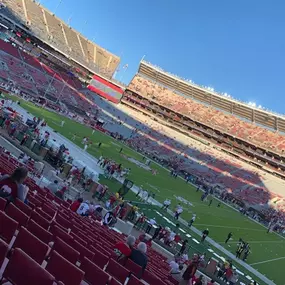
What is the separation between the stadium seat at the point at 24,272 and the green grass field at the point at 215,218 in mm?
26828

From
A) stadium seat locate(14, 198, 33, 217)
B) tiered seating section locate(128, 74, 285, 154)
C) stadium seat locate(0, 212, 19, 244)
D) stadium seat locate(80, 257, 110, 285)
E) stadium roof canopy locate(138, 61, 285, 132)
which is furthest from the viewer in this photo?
stadium roof canopy locate(138, 61, 285, 132)

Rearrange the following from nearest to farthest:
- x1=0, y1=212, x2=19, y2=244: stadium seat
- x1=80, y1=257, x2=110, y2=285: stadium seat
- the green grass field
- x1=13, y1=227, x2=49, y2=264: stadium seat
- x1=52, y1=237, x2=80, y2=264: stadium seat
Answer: x1=13, y1=227, x2=49, y2=264: stadium seat
x1=0, y1=212, x2=19, y2=244: stadium seat
x1=80, y1=257, x2=110, y2=285: stadium seat
x1=52, y1=237, x2=80, y2=264: stadium seat
the green grass field

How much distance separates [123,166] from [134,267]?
3616 centimetres

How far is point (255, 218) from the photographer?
53281mm

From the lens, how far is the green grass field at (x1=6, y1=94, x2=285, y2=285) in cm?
3309

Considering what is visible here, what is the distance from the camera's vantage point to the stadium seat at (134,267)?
27.7 feet

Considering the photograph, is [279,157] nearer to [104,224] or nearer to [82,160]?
[82,160]

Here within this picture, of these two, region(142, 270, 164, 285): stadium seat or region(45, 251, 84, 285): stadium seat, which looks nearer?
region(45, 251, 84, 285): stadium seat

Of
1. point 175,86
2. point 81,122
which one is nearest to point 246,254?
point 81,122

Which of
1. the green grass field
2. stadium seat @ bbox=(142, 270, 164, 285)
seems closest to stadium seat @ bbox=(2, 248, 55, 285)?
stadium seat @ bbox=(142, 270, 164, 285)

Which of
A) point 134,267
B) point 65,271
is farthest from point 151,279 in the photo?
point 65,271

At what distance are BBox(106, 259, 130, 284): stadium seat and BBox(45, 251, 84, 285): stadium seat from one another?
2303 millimetres

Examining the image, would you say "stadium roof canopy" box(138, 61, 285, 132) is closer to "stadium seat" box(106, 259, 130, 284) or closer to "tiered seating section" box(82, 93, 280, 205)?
"tiered seating section" box(82, 93, 280, 205)

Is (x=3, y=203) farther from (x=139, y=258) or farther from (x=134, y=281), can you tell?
(x=139, y=258)
